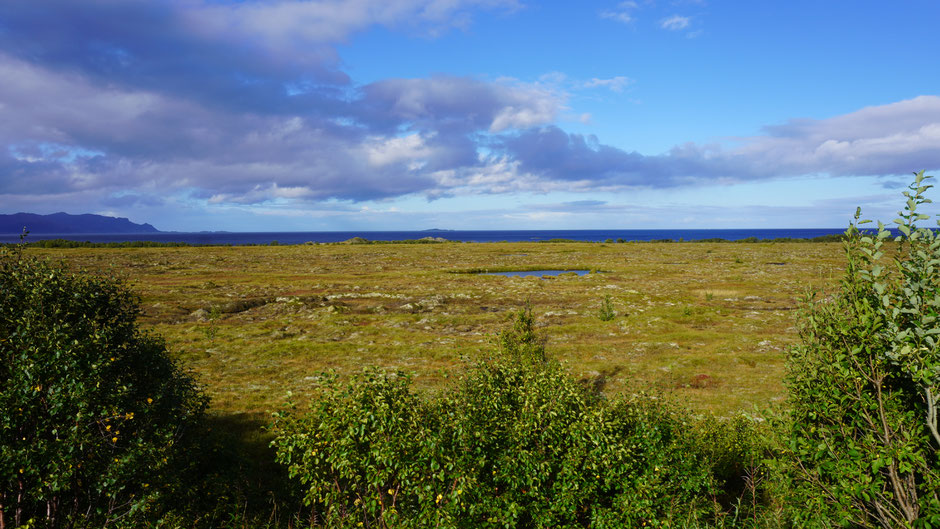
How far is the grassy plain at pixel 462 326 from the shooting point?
24.5 m

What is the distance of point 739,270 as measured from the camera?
74500 mm

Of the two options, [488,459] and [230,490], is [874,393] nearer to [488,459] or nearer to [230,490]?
[488,459]

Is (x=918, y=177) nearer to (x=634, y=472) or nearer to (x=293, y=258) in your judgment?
(x=634, y=472)

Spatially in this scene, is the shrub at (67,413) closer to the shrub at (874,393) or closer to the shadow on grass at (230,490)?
the shadow on grass at (230,490)

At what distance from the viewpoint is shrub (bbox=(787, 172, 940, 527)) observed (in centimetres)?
694

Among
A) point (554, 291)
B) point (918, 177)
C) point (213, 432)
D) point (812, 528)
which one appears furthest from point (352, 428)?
point (554, 291)

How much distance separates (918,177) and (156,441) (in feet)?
50.4

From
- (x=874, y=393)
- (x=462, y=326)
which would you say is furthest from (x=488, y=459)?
(x=462, y=326)

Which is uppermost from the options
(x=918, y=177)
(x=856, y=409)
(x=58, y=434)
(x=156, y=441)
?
(x=918, y=177)

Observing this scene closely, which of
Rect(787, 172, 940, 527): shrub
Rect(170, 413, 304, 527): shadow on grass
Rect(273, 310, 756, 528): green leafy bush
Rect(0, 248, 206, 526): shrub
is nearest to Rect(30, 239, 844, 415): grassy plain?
Rect(787, 172, 940, 527): shrub

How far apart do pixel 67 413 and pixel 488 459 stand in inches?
341

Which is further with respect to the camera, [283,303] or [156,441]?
[283,303]

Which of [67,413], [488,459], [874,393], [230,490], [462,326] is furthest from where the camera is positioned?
[462,326]

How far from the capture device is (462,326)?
37781 millimetres
